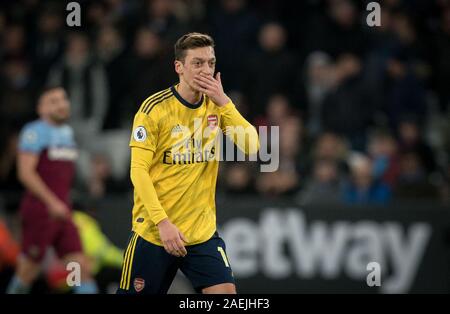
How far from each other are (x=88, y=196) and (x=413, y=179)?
3995mm

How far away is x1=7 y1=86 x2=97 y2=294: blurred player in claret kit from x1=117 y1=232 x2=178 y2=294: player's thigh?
123 inches

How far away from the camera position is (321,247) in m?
11.8

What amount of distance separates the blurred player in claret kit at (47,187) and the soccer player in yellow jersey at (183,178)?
3193 millimetres

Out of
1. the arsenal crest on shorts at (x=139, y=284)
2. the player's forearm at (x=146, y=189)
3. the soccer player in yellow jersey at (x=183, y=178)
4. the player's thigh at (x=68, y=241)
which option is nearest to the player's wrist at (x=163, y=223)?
the player's forearm at (x=146, y=189)

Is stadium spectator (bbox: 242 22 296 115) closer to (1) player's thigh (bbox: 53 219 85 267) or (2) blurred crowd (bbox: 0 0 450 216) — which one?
(2) blurred crowd (bbox: 0 0 450 216)

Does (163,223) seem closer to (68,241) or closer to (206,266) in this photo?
(206,266)

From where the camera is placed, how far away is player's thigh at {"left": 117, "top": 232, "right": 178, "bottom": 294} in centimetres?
686

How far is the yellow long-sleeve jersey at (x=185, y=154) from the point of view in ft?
22.3

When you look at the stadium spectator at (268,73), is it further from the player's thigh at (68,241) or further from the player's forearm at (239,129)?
the player's forearm at (239,129)

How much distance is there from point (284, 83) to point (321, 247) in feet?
8.03

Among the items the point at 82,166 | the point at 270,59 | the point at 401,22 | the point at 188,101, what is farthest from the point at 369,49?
the point at 188,101

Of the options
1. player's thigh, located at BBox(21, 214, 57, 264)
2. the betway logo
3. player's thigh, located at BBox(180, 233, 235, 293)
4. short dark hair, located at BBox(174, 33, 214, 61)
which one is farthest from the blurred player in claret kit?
short dark hair, located at BBox(174, 33, 214, 61)

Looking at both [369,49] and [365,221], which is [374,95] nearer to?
[369,49]

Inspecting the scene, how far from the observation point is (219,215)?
11844 millimetres
